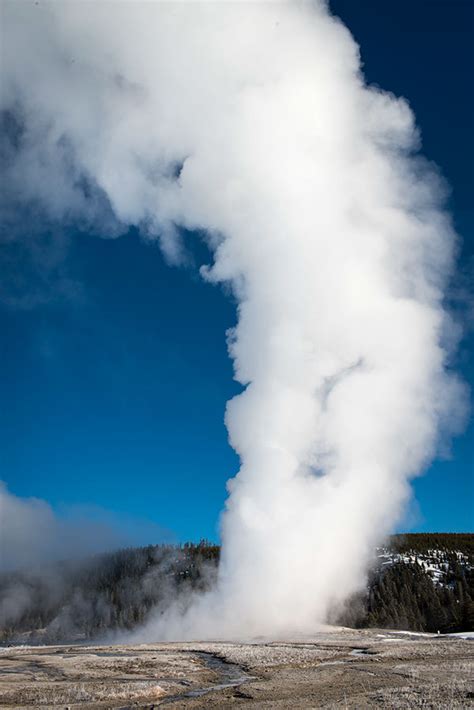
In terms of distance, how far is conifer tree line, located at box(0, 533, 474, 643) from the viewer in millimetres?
93375

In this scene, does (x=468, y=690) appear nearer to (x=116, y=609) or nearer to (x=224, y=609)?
(x=224, y=609)

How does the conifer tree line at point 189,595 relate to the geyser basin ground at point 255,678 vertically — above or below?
above

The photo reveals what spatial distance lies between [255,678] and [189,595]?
7590cm

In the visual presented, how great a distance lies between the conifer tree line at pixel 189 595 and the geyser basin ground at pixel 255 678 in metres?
45.7

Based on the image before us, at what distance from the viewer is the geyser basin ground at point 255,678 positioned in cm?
2092

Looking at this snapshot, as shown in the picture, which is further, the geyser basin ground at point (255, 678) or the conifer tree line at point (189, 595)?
the conifer tree line at point (189, 595)

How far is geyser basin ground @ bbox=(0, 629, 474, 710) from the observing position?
68.6 feet

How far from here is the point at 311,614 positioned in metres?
80.3

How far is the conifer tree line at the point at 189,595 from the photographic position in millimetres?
93375

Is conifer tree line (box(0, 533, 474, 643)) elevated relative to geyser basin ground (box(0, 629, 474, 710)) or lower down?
elevated

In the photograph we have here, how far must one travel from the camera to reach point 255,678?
94.7 ft

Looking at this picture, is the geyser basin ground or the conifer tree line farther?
the conifer tree line

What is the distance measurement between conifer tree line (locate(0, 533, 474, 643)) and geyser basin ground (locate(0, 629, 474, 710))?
45.7 m

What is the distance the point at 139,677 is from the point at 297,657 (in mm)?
12395
